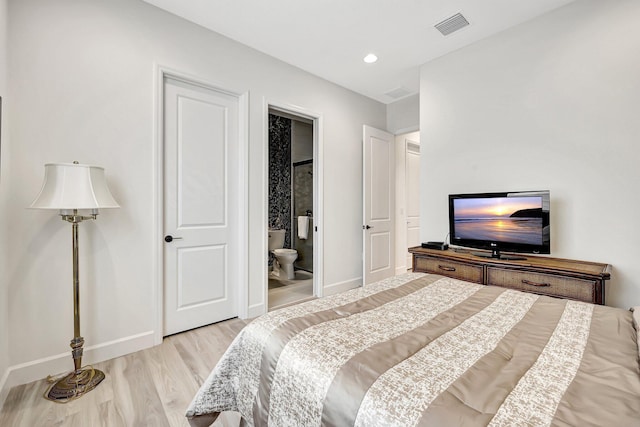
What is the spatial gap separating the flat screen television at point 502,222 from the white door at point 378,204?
133 cm

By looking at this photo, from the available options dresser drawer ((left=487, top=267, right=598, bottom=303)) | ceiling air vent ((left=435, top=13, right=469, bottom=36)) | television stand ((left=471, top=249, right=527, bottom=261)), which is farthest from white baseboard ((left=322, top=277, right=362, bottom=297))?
ceiling air vent ((left=435, top=13, right=469, bottom=36))

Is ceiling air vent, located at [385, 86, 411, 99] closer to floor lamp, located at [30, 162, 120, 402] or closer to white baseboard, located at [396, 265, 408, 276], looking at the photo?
white baseboard, located at [396, 265, 408, 276]

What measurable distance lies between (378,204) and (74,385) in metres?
3.61

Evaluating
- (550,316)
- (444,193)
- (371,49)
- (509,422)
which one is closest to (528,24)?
(371,49)

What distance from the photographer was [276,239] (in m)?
5.02

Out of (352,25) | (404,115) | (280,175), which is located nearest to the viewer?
(352,25)

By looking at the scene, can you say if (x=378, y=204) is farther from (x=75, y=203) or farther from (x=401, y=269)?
(x=75, y=203)

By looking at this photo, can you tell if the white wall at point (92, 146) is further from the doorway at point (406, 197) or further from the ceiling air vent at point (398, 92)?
the doorway at point (406, 197)

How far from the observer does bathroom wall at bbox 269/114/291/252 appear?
5.43 meters

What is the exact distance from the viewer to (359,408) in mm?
784

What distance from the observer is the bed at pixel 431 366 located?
0.73 m

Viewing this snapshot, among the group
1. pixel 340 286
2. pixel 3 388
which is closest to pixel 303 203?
pixel 340 286

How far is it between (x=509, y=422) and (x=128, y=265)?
2.56 metres

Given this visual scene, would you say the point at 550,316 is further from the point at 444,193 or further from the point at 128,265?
the point at 128,265
